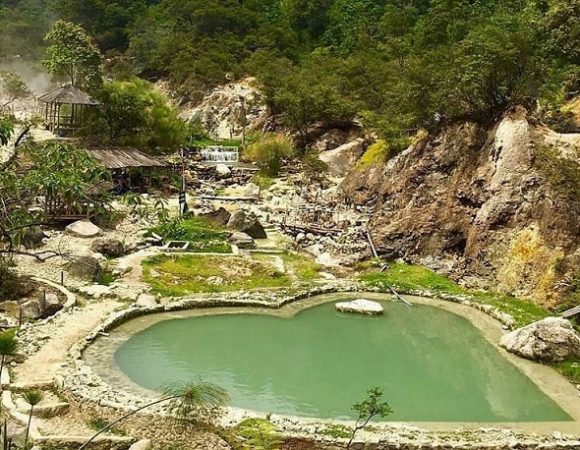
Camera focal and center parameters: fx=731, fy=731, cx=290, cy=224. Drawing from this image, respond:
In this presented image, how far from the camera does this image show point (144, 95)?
4159 cm

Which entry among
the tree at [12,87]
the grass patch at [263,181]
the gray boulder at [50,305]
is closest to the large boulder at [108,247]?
the gray boulder at [50,305]

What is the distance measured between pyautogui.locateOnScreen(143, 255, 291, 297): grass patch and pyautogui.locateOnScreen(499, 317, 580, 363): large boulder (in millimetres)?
8299

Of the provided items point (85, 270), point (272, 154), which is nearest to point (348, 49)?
point (272, 154)

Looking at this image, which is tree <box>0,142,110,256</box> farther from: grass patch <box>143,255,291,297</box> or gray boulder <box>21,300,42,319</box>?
grass patch <box>143,255,291,297</box>

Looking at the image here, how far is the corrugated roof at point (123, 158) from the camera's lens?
33.8 meters

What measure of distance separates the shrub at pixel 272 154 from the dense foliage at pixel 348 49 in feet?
7.25

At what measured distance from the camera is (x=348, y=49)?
196 feet

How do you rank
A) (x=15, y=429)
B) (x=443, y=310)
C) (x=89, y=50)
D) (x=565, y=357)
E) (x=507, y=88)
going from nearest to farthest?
(x=15, y=429)
(x=565, y=357)
(x=443, y=310)
(x=507, y=88)
(x=89, y=50)

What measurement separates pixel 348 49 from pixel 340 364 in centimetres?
4517

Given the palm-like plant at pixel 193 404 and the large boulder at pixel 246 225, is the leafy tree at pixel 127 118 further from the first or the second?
the palm-like plant at pixel 193 404

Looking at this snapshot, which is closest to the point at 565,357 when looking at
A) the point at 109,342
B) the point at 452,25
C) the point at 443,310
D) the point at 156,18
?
the point at 443,310

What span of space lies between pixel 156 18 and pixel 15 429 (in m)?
68.9

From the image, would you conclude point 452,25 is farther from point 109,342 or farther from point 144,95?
point 109,342

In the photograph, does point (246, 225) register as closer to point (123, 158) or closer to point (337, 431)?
point (123, 158)
